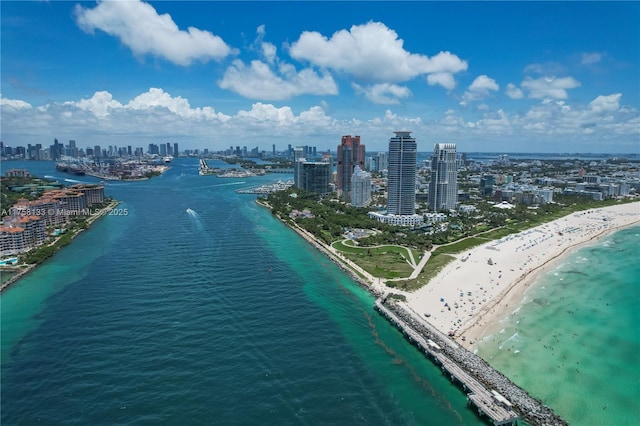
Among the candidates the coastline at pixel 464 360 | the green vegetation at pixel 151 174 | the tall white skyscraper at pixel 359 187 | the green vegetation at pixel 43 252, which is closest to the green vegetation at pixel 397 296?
the coastline at pixel 464 360

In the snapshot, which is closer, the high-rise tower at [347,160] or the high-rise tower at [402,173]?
the high-rise tower at [402,173]

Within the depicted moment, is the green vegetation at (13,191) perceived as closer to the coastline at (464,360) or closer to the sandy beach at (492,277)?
the coastline at (464,360)

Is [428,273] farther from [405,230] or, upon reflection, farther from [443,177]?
[443,177]

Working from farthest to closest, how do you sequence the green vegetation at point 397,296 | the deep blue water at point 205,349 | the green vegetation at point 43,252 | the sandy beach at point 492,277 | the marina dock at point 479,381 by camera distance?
the green vegetation at point 43,252, the green vegetation at point 397,296, the sandy beach at point 492,277, the deep blue water at point 205,349, the marina dock at point 479,381

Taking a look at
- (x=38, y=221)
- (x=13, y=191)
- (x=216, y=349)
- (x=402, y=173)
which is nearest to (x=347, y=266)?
(x=216, y=349)

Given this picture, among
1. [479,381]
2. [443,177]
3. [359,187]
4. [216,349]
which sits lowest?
[479,381]

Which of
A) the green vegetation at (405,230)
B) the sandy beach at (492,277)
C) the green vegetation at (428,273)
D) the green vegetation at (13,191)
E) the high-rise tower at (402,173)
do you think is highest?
the high-rise tower at (402,173)
